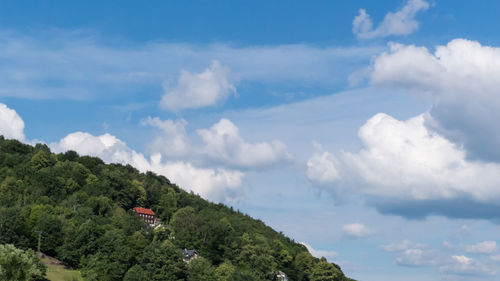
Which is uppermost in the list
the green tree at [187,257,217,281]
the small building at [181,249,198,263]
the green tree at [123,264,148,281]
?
the small building at [181,249,198,263]

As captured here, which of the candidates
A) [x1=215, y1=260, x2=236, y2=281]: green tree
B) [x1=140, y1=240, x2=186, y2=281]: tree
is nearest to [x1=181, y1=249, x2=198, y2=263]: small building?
[x1=215, y1=260, x2=236, y2=281]: green tree

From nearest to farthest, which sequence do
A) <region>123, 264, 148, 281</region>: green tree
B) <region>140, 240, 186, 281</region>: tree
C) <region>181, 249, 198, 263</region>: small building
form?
<region>123, 264, 148, 281</region>: green tree → <region>140, 240, 186, 281</region>: tree → <region>181, 249, 198, 263</region>: small building

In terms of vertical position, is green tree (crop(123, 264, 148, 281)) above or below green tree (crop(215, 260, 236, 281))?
below

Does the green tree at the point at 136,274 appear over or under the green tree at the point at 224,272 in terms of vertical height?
under

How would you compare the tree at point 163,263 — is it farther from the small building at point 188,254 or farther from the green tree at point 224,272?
the small building at point 188,254

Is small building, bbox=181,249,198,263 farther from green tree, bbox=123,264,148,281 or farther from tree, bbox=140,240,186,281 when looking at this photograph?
green tree, bbox=123,264,148,281

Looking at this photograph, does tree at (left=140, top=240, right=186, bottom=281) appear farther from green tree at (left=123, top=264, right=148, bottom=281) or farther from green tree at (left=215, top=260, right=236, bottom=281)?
green tree at (left=215, top=260, right=236, bottom=281)

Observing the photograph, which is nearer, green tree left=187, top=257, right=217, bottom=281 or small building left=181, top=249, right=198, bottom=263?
green tree left=187, top=257, right=217, bottom=281

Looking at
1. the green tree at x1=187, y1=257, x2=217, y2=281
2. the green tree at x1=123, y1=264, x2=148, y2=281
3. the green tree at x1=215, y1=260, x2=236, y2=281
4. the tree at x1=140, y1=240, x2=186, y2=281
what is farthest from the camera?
the green tree at x1=215, y1=260, x2=236, y2=281

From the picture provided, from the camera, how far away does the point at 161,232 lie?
197 m

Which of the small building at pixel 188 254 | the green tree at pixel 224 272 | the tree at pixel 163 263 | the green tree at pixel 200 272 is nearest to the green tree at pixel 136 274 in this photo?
the tree at pixel 163 263

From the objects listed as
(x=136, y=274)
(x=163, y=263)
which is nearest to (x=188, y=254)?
(x=163, y=263)

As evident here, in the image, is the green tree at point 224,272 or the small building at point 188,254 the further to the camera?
the small building at point 188,254

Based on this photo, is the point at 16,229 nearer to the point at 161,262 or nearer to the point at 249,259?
the point at 161,262
